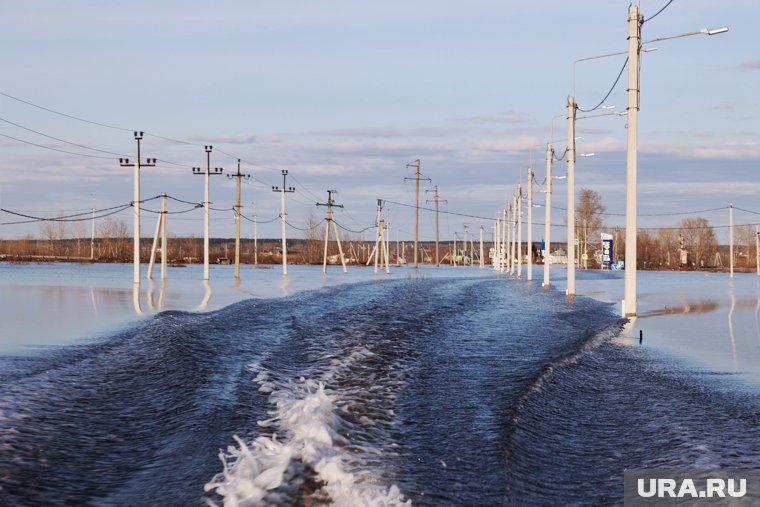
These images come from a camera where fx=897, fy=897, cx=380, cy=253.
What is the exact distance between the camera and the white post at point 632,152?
2409cm

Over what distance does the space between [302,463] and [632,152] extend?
1930 cm

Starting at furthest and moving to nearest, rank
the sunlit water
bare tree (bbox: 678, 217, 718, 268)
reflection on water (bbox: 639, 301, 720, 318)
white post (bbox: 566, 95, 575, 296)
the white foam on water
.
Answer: bare tree (bbox: 678, 217, 718, 268) → white post (bbox: 566, 95, 575, 296) → reflection on water (bbox: 639, 301, 720, 318) → the sunlit water → the white foam on water

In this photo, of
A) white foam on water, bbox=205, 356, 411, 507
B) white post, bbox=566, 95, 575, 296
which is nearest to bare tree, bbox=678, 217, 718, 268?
white post, bbox=566, 95, 575, 296

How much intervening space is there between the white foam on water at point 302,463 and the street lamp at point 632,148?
16055mm

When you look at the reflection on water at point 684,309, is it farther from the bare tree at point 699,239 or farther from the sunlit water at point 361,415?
the bare tree at point 699,239

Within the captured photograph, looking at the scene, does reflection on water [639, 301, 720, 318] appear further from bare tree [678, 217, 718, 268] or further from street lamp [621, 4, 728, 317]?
bare tree [678, 217, 718, 268]

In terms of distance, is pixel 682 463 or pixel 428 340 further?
pixel 428 340

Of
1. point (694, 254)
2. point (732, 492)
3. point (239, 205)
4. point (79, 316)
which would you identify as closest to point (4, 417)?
point (732, 492)

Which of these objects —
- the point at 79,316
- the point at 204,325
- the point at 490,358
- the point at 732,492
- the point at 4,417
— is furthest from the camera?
the point at 79,316

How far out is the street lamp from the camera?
24.1m

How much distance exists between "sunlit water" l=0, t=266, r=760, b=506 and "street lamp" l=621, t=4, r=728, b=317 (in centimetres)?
542

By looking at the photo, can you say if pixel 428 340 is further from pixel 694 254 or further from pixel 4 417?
pixel 694 254

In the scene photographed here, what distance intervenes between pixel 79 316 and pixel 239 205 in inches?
1744

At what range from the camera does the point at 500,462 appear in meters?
7.55
